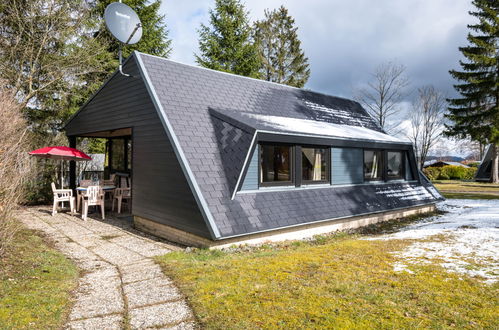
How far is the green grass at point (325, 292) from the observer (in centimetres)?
314

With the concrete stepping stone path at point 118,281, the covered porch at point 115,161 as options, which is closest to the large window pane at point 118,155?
the covered porch at point 115,161

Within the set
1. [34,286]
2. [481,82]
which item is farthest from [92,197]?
[481,82]

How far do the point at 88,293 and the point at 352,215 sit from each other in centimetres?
694

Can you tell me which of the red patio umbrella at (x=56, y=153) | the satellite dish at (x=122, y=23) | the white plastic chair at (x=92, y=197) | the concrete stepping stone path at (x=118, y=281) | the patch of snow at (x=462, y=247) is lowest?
the concrete stepping stone path at (x=118, y=281)

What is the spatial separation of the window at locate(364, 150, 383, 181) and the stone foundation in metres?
1.38

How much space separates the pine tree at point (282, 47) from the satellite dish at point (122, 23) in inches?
805

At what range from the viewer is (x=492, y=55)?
24.8 m

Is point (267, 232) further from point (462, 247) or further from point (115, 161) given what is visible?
point (115, 161)

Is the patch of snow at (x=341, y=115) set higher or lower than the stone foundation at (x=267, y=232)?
higher

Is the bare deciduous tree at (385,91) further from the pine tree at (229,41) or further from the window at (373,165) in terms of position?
the window at (373,165)

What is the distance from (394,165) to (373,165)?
1.46 metres

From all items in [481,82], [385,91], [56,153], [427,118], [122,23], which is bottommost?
[56,153]

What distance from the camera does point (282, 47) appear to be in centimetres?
2888

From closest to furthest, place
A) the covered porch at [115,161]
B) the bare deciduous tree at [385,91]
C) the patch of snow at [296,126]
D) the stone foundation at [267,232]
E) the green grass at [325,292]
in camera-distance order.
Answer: the green grass at [325,292] < the stone foundation at [267,232] < the patch of snow at [296,126] < the covered porch at [115,161] < the bare deciduous tree at [385,91]
